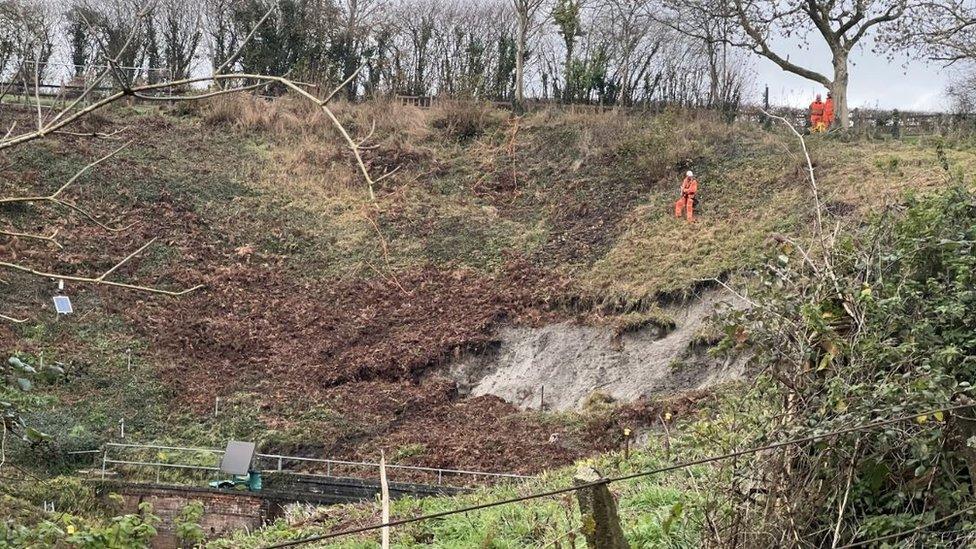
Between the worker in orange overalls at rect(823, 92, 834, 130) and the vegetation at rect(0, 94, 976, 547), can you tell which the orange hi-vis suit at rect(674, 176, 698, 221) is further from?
the worker in orange overalls at rect(823, 92, 834, 130)

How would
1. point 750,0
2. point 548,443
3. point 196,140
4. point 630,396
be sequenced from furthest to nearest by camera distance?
point 196,140 < point 750,0 < point 630,396 < point 548,443

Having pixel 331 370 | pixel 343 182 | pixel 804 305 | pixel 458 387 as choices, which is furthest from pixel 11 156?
pixel 804 305

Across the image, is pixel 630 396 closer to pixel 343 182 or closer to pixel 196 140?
pixel 343 182

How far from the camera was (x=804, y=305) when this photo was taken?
5.24 metres

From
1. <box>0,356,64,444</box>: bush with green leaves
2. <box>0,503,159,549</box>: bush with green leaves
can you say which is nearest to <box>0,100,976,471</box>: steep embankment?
<box>0,503,159,549</box>: bush with green leaves

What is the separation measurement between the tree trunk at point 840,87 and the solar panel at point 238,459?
19706 millimetres

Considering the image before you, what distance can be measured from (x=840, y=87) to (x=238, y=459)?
67.7 feet

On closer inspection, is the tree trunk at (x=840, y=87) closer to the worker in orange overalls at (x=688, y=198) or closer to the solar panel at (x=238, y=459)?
the worker in orange overalls at (x=688, y=198)

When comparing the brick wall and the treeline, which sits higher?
the treeline

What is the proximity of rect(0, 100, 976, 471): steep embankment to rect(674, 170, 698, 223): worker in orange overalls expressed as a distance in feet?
1.67

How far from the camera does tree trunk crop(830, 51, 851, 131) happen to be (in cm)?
2697

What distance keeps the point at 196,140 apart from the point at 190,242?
6.61 meters

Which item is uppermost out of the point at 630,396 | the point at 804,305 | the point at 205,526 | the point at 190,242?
the point at 804,305

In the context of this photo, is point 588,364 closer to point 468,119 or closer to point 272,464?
point 272,464
